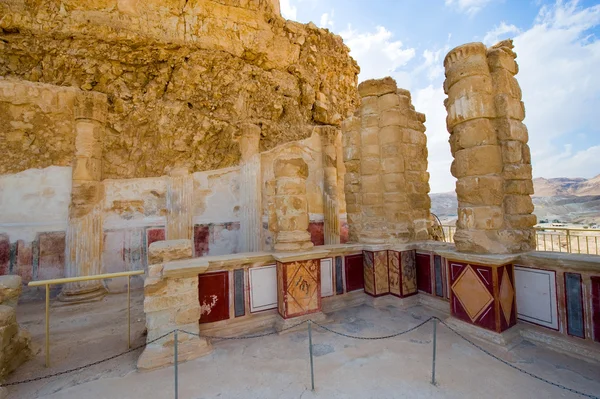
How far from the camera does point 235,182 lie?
7938mm

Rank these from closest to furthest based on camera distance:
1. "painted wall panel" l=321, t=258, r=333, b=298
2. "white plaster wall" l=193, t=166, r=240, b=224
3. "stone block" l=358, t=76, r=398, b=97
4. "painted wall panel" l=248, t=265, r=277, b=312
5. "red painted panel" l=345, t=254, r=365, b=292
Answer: "painted wall panel" l=248, t=265, r=277, b=312 < "painted wall panel" l=321, t=258, r=333, b=298 < "red painted panel" l=345, t=254, r=365, b=292 < "stone block" l=358, t=76, r=398, b=97 < "white plaster wall" l=193, t=166, r=240, b=224

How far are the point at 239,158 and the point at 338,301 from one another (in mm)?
5216

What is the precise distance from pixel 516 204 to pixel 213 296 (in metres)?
4.17

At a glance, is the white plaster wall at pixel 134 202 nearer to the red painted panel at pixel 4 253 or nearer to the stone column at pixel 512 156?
the red painted panel at pixel 4 253

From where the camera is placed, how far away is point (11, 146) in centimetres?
623

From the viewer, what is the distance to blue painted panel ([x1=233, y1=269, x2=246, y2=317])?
3.93m

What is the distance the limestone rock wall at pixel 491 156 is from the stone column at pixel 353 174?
1.87 metres

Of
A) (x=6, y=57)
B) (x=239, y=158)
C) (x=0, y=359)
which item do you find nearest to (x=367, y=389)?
(x=0, y=359)

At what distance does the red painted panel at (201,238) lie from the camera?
743 centimetres

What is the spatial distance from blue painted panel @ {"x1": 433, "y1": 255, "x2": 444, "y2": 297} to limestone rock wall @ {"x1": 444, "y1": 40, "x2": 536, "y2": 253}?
35.6 inches

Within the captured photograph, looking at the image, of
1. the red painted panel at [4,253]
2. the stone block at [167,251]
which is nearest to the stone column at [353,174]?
the stone block at [167,251]

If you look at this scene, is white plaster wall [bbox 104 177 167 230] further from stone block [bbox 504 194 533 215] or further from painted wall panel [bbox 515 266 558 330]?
painted wall panel [bbox 515 266 558 330]

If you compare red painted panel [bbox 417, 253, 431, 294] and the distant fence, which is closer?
red painted panel [bbox 417, 253, 431, 294]

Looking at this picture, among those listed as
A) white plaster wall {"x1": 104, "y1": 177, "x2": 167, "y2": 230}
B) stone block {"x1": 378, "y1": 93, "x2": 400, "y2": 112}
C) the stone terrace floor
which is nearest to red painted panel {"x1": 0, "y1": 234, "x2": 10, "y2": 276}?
white plaster wall {"x1": 104, "y1": 177, "x2": 167, "y2": 230}
